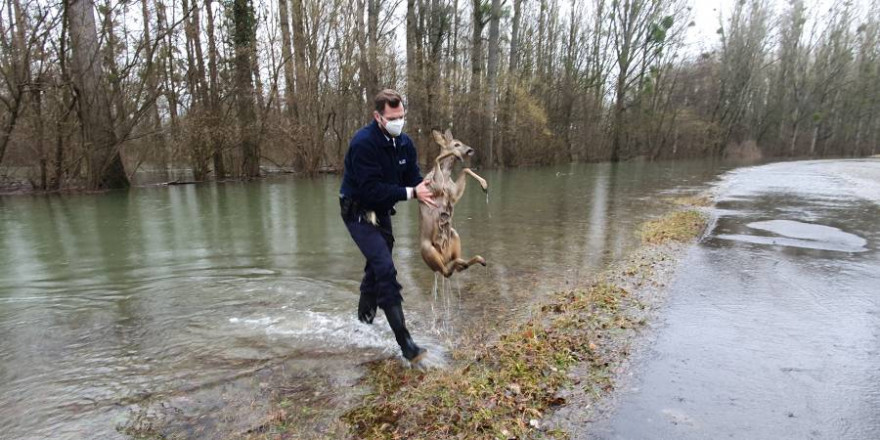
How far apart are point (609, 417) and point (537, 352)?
0.93m

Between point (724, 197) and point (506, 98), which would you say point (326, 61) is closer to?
point (506, 98)

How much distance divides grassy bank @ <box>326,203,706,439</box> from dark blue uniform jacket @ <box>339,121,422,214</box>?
1344 millimetres

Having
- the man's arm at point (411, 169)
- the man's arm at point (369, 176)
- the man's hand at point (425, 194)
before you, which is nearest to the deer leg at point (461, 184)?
the man's hand at point (425, 194)

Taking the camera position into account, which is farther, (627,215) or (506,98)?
(506,98)

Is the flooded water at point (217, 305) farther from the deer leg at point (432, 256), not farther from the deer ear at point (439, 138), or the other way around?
the deer ear at point (439, 138)

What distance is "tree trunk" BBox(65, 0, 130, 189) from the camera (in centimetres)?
1525

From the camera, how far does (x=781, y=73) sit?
56750 mm

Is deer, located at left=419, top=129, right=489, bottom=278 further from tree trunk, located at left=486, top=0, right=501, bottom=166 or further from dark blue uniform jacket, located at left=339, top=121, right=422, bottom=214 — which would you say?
tree trunk, located at left=486, top=0, right=501, bottom=166

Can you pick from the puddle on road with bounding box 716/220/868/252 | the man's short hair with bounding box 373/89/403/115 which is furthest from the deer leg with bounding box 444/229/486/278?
the puddle on road with bounding box 716/220/868/252

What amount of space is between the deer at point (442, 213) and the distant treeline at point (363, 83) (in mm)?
15696

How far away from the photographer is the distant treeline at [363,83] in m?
15.5

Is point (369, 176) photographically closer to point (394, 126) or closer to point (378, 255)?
point (394, 126)

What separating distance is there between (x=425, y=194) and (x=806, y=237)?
7932 millimetres

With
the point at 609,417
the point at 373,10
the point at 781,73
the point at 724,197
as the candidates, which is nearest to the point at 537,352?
the point at 609,417
